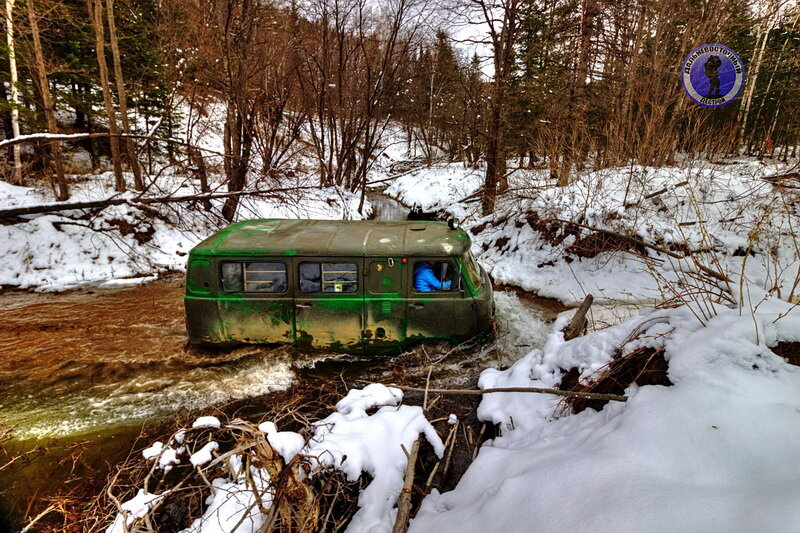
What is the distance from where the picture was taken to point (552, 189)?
10.4 metres

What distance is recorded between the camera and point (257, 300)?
17.1 feet

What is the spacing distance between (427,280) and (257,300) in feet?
8.57

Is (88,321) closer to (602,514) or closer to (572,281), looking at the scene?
(602,514)

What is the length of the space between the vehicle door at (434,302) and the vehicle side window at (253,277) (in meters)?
1.93

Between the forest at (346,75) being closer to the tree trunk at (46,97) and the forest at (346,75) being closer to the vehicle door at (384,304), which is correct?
the tree trunk at (46,97)

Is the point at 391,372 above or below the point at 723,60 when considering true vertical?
below

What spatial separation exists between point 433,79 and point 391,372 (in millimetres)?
31471

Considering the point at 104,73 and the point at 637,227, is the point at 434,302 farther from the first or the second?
the point at 104,73

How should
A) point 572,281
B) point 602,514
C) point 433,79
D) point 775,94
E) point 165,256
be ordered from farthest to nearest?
point 433,79 → point 775,94 → point 165,256 → point 572,281 → point 602,514

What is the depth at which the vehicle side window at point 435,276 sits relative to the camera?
5.18 meters

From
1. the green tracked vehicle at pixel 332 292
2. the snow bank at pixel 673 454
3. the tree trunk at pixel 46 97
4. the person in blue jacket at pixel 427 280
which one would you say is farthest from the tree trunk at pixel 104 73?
the snow bank at pixel 673 454

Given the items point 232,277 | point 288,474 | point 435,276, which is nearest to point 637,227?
point 435,276

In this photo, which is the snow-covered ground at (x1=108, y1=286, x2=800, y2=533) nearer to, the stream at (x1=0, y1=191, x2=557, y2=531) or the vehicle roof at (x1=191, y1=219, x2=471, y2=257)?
the stream at (x1=0, y1=191, x2=557, y2=531)

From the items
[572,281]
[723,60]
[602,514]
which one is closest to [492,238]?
[572,281]
